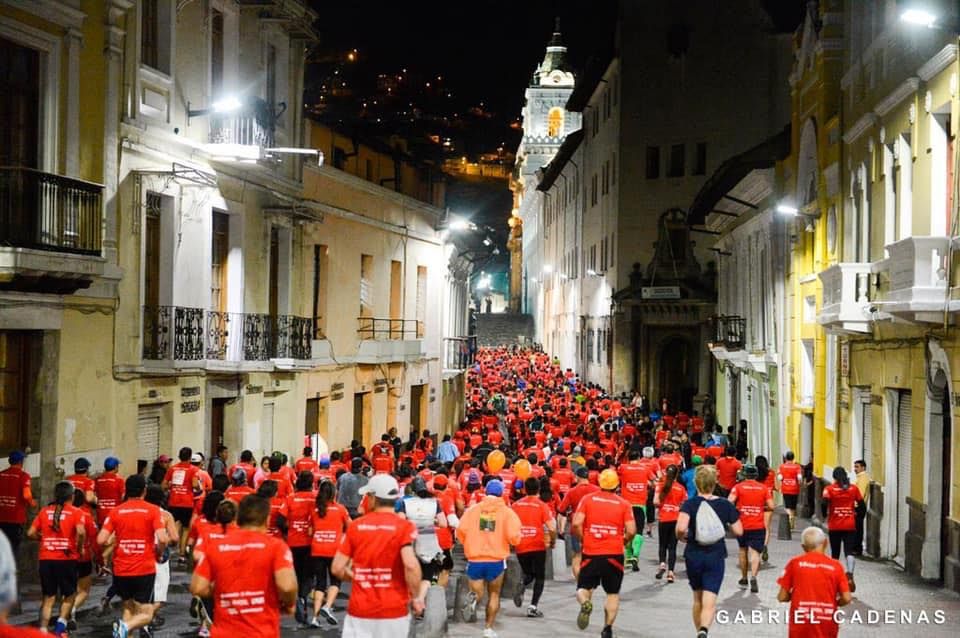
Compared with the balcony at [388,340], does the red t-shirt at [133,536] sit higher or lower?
lower

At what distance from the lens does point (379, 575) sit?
8891 mm

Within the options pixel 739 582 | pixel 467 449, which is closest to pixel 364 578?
pixel 739 582

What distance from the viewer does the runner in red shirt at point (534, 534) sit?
14133 millimetres

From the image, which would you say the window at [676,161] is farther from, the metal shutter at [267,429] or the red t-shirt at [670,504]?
the red t-shirt at [670,504]

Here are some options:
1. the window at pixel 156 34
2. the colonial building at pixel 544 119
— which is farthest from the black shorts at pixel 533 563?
the colonial building at pixel 544 119

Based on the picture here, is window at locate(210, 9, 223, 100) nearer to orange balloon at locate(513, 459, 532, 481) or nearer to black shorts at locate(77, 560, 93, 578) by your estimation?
orange balloon at locate(513, 459, 532, 481)

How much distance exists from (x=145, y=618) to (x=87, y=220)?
700 centimetres

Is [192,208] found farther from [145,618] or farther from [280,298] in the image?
[145,618]

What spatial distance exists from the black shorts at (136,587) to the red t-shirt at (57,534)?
80 centimetres

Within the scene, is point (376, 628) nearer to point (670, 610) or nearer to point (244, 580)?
point (244, 580)

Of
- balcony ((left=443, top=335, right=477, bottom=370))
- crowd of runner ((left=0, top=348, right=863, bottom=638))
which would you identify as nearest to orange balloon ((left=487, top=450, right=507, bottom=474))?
crowd of runner ((left=0, top=348, right=863, bottom=638))

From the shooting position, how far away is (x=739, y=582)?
55.3ft

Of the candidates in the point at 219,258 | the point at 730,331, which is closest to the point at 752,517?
the point at 219,258

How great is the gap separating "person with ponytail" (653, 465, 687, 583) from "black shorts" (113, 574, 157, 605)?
7.60 metres
